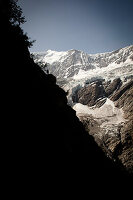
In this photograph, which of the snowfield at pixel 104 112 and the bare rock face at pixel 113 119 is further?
the snowfield at pixel 104 112

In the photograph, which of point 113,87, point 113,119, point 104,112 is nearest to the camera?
point 113,119

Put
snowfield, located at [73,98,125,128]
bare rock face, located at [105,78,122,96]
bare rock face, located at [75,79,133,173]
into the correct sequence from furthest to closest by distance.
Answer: bare rock face, located at [105,78,122,96] < snowfield, located at [73,98,125,128] < bare rock face, located at [75,79,133,173]

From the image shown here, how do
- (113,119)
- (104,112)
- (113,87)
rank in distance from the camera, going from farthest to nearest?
(113,87)
(104,112)
(113,119)

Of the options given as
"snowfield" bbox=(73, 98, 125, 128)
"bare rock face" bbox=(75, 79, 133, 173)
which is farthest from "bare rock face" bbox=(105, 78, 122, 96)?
"snowfield" bbox=(73, 98, 125, 128)

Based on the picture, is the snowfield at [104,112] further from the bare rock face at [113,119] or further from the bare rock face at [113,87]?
the bare rock face at [113,87]

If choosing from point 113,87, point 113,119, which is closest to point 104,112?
point 113,119

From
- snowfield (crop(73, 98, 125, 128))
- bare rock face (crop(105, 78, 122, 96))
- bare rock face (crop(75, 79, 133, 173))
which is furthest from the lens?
bare rock face (crop(105, 78, 122, 96))

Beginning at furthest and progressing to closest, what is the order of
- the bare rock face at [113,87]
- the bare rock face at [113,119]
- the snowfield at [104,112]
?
the bare rock face at [113,87] → the snowfield at [104,112] → the bare rock face at [113,119]

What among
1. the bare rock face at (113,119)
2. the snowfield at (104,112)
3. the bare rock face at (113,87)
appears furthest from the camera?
the bare rock face at (113,87)

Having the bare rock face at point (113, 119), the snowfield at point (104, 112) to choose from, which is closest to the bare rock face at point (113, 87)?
the bare rock face at point (113, 119)

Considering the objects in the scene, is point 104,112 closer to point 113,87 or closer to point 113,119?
point 113,119

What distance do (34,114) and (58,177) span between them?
5.28m

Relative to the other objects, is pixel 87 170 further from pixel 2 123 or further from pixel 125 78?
pixel 125 78

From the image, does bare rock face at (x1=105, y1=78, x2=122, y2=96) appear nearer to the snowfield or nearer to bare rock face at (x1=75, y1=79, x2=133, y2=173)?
bare rock face at (x1=75, y1=79, x2=133, y2=173)
